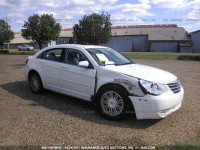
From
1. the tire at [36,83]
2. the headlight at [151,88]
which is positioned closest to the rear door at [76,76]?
the tire at [36,83]

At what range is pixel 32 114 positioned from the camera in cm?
467

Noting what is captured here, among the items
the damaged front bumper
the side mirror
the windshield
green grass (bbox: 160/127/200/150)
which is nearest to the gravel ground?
green grass (bbox: 160/127/200/150)

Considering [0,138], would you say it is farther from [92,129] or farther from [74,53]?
[74,53]

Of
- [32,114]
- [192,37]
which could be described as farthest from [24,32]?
[192,37]

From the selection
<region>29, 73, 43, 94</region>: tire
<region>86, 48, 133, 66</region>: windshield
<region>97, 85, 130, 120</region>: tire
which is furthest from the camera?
<region>29, 73, 43, 94</region>: tire

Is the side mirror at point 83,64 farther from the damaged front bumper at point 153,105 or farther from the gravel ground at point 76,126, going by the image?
the damaged front bumper at point 153,105

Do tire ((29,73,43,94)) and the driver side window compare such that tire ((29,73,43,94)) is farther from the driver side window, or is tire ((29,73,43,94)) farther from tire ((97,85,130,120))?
tire ((97,85,130,120))

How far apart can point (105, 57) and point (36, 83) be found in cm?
243

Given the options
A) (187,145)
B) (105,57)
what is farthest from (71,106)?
(187,145)

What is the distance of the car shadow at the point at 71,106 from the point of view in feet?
14.2

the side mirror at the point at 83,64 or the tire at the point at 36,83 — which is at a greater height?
the side mirror at the point at 83,64

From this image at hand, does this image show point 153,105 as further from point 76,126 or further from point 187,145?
point 76,126

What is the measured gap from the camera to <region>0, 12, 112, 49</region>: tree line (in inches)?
894

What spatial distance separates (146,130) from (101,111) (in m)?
1.05
